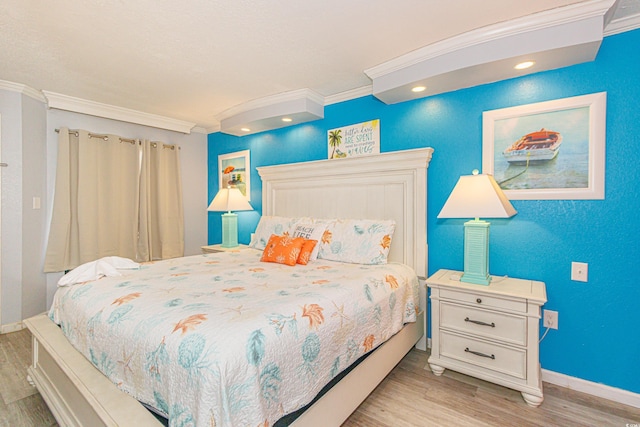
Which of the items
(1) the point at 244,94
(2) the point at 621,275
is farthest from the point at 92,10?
(2) the point at 621,275

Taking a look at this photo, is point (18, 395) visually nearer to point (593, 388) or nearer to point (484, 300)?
point (484, 300)

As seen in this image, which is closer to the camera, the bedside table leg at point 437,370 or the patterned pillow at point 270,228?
the bedside table leg at point 437,370

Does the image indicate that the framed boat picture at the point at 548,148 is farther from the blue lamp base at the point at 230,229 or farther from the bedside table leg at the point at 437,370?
the blue lamp base at the point at 230,229

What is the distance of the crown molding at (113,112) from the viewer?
10.5 feet

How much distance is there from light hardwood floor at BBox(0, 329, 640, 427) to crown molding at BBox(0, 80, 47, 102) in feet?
8.58

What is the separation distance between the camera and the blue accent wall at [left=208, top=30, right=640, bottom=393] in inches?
73.9

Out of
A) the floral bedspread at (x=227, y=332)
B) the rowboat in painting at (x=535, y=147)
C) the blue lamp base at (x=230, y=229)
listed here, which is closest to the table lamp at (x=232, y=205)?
the blue lamp base at (x=230, y=229)

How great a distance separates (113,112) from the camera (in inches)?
142

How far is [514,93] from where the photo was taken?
222 centimetres

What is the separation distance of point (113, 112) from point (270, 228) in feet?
8.02

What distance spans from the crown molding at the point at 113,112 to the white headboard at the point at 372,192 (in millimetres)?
1772

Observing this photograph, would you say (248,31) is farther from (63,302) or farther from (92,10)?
(63,302)

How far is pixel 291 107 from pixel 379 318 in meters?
2.30

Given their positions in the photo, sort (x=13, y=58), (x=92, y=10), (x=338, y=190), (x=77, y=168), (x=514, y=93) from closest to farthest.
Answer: (x=92, y=10), (x=514, y=93), (x=13, y=58), (x=338, y=190), (x=77, y=168)
